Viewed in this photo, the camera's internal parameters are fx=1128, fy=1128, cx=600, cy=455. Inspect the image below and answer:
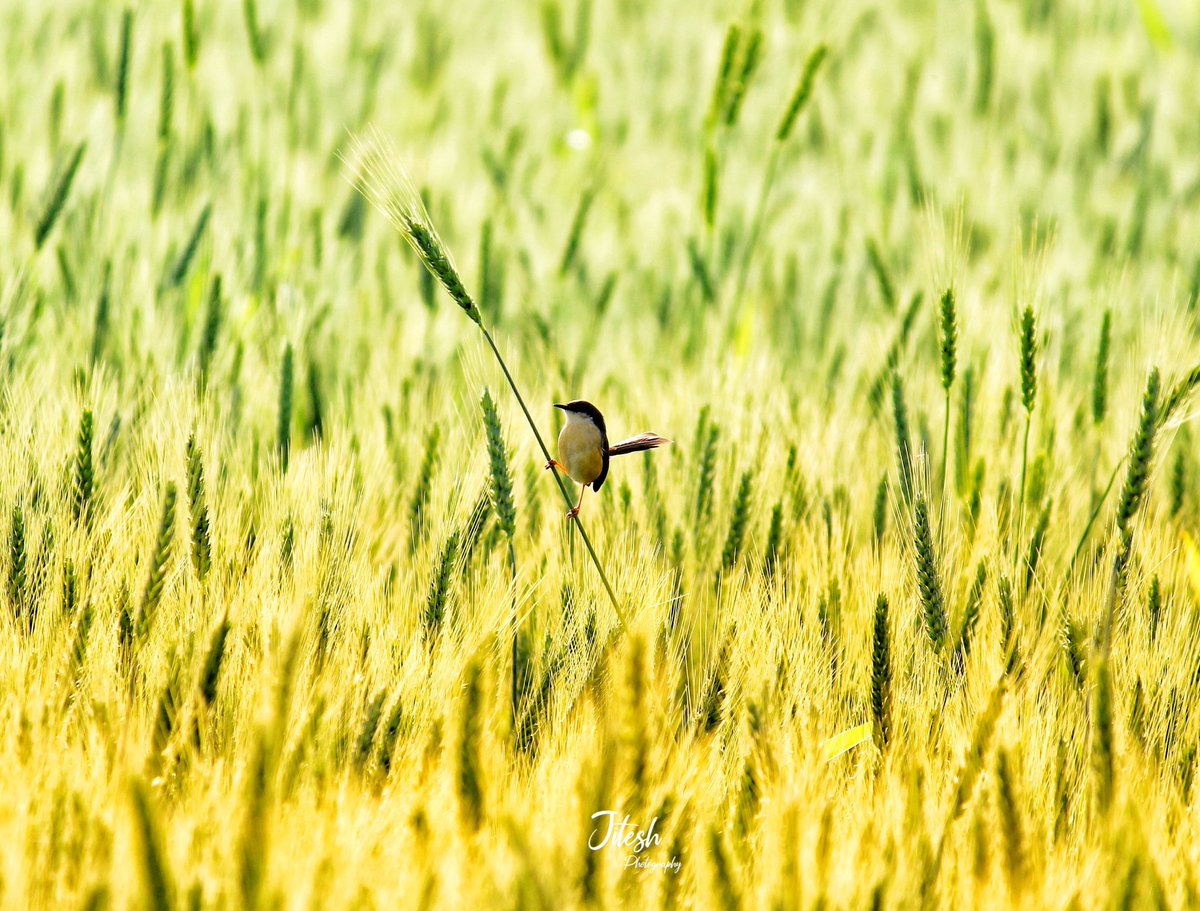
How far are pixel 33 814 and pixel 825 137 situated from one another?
9.52 feet

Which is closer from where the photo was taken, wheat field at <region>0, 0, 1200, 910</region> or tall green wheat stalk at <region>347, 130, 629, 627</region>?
wheat field at <region>0, 0, 1200, 910</region>

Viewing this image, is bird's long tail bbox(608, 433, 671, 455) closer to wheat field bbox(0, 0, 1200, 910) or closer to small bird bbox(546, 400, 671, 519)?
small bird bbox(546, 400, 671, 519)

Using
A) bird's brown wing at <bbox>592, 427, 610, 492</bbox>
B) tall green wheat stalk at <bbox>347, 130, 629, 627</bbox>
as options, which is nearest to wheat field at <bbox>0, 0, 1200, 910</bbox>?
tall green wheat stalk at <bbox>347, 130, 629, 627</bbox>

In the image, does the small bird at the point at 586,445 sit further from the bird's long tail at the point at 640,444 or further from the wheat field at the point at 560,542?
the wheat field at the point at 560,542

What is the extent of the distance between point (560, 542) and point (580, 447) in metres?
0.38

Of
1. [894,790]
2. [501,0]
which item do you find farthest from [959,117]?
[894,790]

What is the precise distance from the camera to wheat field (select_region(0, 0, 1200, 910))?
3.18 ft

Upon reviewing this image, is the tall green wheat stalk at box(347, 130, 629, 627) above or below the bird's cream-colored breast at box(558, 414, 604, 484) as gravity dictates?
above

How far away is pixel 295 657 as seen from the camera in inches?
37.6

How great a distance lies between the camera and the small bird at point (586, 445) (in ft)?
3.50

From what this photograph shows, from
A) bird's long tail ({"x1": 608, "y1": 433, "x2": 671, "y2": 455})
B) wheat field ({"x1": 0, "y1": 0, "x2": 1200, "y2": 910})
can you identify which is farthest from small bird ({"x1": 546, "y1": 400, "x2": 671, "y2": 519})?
wheat field ({"x1": 0, "y1": 0, "x2": 1200, "y2": 910})

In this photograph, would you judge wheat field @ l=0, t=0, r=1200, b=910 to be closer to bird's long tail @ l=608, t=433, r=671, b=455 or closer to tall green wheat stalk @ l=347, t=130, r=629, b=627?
tall green wheat stalk @ l=347, t=130, r=629, b=627

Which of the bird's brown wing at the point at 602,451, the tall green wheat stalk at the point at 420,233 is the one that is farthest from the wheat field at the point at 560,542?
the bird's brown wing at the point at 602,451

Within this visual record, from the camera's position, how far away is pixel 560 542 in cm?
142
